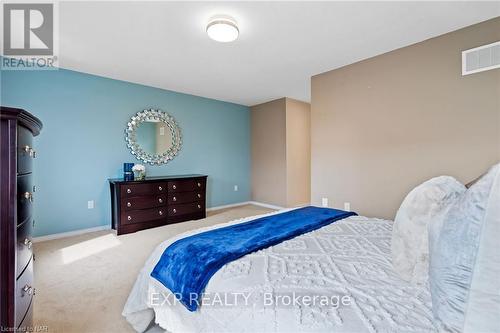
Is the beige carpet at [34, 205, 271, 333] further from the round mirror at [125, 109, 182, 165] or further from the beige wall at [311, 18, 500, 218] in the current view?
the beige wall at [311, 18, 500, 218]

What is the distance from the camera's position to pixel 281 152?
501cm

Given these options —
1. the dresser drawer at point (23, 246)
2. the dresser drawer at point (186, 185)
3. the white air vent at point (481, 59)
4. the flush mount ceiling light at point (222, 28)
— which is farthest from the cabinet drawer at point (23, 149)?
the white air vent at point (481, 59)

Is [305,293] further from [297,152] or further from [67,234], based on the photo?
[297,152]

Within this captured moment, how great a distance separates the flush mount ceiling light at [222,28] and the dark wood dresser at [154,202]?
7.65ft

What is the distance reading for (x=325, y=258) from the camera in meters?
1.19

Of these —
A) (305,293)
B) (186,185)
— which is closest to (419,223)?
(305,293)

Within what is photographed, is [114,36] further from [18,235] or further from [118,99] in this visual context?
[18,235]

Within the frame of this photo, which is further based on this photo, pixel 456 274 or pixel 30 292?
pixel 30 292

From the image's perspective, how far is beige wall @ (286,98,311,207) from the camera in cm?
497

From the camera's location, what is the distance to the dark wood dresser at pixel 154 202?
131 inches

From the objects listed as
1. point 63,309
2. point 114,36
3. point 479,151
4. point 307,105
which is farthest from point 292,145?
point 63,309

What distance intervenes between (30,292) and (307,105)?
17.4 ft

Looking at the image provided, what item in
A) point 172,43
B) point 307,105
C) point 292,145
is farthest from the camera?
point 307,105

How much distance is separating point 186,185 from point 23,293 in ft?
10.2
